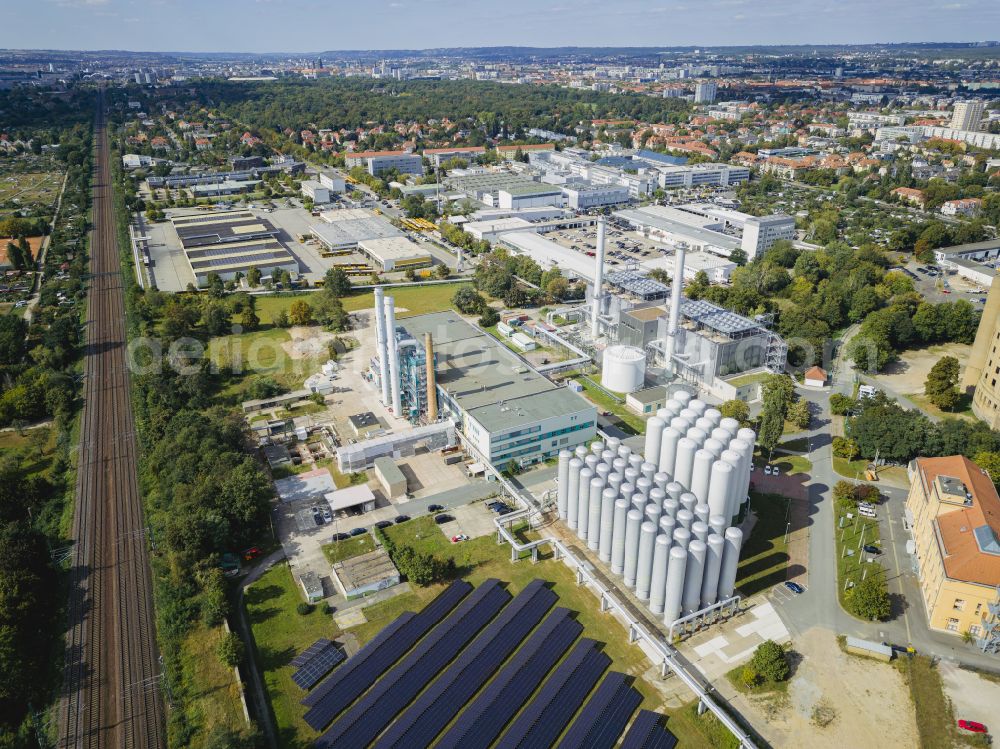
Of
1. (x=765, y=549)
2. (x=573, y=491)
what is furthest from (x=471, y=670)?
(x=765, y=549)

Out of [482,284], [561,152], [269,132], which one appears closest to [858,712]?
[482,284]

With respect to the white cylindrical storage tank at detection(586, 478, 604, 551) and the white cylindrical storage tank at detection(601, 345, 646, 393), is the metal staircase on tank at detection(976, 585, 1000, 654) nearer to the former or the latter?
the white cylindrical storage tank at detection(586, 478, 604, 551)

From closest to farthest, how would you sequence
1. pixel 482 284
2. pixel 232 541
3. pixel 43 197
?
1. pixel 232 541
2. pixel 482 284
3. pixel 43 197

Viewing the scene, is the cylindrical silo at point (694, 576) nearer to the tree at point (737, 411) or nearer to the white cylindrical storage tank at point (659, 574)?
the white cylindrical storage tank at point (659, 574)

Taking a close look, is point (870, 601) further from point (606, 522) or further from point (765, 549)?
point (606, 522)

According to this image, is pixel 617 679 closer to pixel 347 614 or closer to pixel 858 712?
pixel 858 712

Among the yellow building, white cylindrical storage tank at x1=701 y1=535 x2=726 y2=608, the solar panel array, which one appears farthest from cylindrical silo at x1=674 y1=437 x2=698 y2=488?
the solar panel array

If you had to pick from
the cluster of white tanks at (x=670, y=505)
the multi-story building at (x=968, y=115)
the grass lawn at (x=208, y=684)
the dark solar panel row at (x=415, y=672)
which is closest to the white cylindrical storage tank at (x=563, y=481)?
the cluster of white tanks at (x=670, y=505)
